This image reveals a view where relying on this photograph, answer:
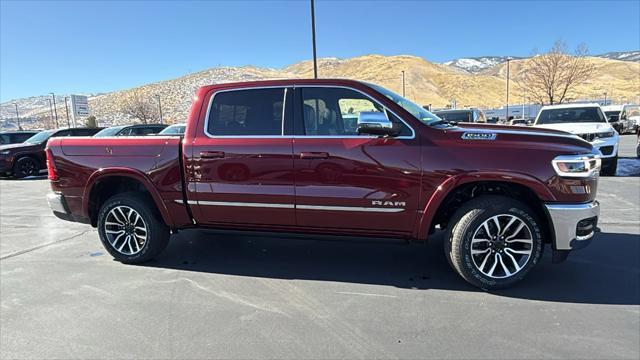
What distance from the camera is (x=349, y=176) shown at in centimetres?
397

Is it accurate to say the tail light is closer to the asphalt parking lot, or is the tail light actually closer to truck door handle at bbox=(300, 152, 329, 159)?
the asphalt parking lot

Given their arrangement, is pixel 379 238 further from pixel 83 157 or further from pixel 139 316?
pixel 83 157

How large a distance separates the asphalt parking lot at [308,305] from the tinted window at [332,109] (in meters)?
1.50

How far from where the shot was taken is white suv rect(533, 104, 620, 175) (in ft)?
32.9

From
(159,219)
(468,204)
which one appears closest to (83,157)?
(159,219)

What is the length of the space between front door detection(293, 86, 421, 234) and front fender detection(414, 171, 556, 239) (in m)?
0.12

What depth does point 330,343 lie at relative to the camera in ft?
10.1

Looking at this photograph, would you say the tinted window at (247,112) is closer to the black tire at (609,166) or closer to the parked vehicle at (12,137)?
the black tire at (609,166)

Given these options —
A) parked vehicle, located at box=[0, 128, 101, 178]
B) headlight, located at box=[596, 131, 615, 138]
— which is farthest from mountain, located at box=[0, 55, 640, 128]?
headlight, located at box=[596, 131, 615, 138]

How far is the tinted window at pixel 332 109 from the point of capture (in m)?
4.14

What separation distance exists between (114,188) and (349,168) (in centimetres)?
302

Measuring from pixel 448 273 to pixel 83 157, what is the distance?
422 centimetres

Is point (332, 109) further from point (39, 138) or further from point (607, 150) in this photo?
point (39, 138)

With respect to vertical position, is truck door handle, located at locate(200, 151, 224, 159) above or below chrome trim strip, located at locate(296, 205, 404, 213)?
above
